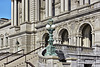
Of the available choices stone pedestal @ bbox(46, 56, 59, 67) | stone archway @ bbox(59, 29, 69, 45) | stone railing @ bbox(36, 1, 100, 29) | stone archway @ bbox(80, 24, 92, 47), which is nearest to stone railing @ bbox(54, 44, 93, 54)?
stone pedestal @ bbox(46, 56, 59, 67)

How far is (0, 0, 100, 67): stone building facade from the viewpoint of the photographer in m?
28.0

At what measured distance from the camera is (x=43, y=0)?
139 feet

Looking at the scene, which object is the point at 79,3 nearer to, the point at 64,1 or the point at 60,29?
the point at 64,1

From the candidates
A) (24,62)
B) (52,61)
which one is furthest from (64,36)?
(52,61)

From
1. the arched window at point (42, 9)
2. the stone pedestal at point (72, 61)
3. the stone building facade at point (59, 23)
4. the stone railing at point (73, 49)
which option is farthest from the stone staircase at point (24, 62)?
the arched window at point (42, 9)

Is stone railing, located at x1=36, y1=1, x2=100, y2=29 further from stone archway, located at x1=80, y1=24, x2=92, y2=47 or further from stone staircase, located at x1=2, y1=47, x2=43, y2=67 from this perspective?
stone staircase, located at x1=2, y1=47, x2=43, y2=67

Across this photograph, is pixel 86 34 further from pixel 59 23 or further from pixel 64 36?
pixel 59 23

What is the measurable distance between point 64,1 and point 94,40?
31.6 ft

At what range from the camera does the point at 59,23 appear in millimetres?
33969

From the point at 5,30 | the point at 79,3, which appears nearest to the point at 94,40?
the point at 79,3

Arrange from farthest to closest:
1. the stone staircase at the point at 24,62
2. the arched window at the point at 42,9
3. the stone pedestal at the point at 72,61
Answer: the arched window at the point at 42,9 < the stone staircase at the point at 24,62 < the stone pedestal at the point at 72,61

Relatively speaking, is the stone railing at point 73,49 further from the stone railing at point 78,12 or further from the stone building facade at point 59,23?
the stone railing at point 78,12

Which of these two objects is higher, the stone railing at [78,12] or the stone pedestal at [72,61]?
the stone railing at [78,12]

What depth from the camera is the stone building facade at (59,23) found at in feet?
91.8
